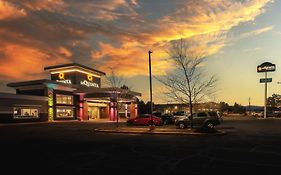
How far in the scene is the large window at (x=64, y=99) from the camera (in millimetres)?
68938

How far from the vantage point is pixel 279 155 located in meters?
14.7

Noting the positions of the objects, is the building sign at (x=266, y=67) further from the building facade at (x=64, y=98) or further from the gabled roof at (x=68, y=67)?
the gabled roof at (x=68, y=67)

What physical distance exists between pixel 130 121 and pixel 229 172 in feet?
116

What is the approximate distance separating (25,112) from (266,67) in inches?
2266

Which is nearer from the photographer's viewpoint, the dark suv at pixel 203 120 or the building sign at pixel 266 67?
the dark suv at pixel 203 120

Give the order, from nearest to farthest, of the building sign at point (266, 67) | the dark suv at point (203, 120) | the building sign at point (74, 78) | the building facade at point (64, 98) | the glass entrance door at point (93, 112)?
1. the dark suv at point (203, 120)
2. the building facade at point (64, 98)
3. the glass entrance door at point (93, 112)
4. the building sign at point (74, 78)
5. the building sign at point (266, 67)

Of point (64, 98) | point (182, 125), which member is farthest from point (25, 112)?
point (182, 125)

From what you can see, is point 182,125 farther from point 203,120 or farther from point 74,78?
point 74,78

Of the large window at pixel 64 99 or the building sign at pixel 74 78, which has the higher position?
the building sign at pixel 74 78

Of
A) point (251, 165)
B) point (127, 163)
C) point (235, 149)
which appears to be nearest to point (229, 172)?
point (251, 165)

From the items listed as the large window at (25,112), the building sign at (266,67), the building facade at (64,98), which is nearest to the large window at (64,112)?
the building facade at (64,98)

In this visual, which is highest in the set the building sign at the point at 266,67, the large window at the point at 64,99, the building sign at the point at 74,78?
the building sign at the point at 266,67

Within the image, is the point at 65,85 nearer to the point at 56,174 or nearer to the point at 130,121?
the point at 130,121

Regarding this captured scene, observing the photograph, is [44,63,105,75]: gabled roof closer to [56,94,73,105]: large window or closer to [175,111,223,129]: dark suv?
[56,94,73,105]: large window
